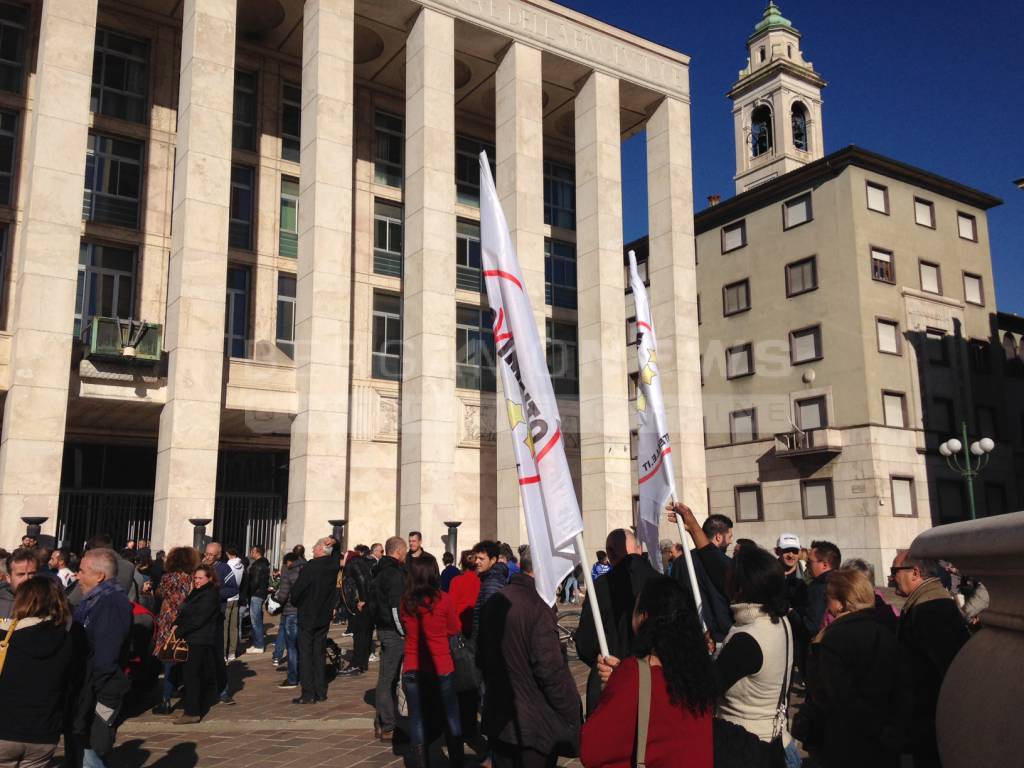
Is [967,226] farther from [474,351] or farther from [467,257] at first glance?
[474,351]

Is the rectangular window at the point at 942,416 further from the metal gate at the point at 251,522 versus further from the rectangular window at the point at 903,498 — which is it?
the metal gate at the point at 251,522

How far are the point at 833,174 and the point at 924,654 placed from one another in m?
33.4

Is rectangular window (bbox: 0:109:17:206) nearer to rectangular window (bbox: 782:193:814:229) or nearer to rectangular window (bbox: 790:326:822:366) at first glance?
rectangular window (bbox: 790:326:822:366)

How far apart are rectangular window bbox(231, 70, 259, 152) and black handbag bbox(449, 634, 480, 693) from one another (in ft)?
74.0

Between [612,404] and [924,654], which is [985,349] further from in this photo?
[924,654]

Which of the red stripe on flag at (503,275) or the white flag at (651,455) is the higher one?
the red stripe on flag at (503,275)

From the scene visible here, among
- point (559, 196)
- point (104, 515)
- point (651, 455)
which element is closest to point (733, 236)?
point (559, 196)

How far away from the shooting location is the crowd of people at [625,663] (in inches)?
127

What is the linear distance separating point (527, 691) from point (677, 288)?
82.9 ft

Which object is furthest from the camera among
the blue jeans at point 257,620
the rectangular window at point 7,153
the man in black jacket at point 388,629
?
the rectangular window at point 7,153

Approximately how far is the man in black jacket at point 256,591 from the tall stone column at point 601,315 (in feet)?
40.2

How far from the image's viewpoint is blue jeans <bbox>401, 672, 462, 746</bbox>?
7133 millimetres

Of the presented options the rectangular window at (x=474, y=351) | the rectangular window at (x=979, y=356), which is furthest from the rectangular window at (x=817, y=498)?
the rectangular window at (x=474, y=351)

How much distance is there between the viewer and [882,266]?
34281 millimetres
